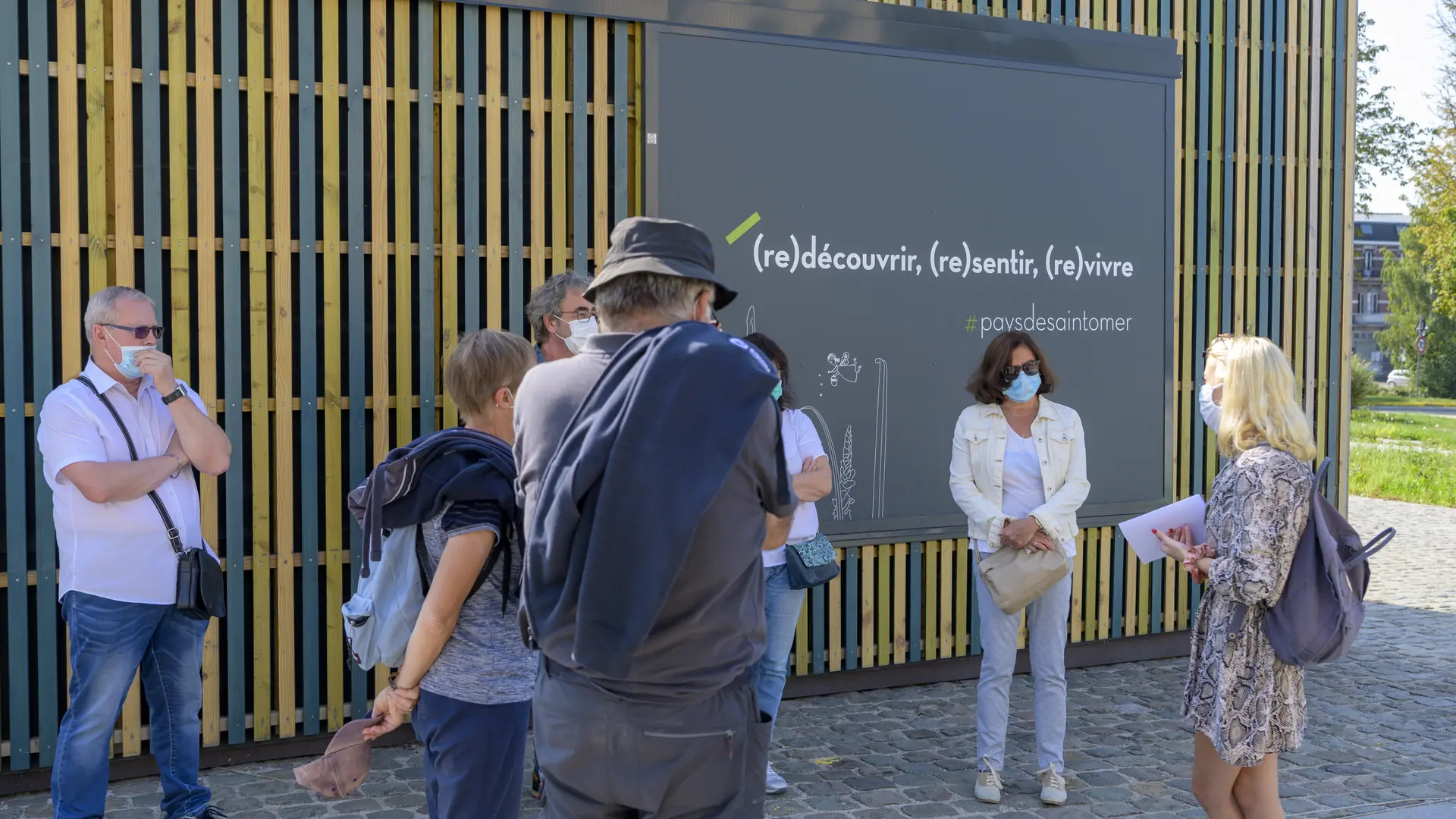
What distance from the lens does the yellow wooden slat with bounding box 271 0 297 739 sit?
19.6 feet

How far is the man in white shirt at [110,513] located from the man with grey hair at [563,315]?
1.30 meters

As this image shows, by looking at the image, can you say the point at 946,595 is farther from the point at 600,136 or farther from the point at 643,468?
the point at 643,468

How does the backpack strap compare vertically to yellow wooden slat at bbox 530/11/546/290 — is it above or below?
below

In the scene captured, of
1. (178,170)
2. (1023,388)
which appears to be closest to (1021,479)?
(1023,388)

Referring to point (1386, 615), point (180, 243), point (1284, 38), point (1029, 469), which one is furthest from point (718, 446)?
point (1386, 615)

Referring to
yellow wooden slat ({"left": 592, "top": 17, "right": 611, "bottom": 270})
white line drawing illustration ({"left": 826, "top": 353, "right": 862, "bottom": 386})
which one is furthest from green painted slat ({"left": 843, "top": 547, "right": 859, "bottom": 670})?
yellow wooden slat ({"left": 592, "top": 17, "right": 611, "bottom": 270})

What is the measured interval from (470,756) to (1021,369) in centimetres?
322

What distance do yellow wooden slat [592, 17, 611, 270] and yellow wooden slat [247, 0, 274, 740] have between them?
1617 mm

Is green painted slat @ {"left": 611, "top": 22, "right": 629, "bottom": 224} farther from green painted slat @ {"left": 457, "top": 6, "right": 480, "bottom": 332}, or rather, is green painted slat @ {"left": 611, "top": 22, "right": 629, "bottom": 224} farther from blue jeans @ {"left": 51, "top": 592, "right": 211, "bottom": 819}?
blue jeans @ {"left": 51, "top": 592, "right": 211, "bottom": 819}

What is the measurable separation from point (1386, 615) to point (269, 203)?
8569 millimetres

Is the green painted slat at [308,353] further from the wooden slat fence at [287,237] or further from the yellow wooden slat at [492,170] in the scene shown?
the yellow wooden slat at [492,170]

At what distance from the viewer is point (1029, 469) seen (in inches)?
224

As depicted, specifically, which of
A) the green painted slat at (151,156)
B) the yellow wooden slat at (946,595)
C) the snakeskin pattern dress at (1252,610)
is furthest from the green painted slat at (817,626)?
the green painted slat at (151,156)

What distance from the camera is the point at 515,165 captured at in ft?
21.3
